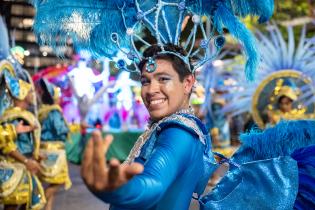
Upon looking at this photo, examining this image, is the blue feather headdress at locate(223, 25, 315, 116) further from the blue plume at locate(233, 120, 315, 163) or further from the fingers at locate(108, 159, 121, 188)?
the fingers at locate(108, 159, 121, 188)

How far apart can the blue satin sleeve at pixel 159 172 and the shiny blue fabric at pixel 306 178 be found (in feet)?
1.35

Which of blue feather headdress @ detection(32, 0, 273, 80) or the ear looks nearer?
the ear

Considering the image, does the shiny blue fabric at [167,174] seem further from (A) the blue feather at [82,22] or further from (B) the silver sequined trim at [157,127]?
(A) the blue feather at [82,22]

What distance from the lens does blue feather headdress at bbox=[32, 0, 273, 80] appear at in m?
2.11

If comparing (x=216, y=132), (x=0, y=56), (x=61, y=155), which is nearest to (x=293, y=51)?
(x=216, y=132)

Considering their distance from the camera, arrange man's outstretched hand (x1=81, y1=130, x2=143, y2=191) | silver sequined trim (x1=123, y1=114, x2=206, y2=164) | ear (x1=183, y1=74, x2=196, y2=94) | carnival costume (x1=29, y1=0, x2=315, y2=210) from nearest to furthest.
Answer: man's outstretched hand (x1=81, y1=130, x2=143, y2=191)
carnival costume (x1=29, y1=0, x2=315, y2=210)
silver sequined trim (x1=123, y1=114, x2=206, y2=164)
ear (x1=183, y1=74, x2=196, y2=94)

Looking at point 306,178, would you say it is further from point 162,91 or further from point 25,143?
point 25,143

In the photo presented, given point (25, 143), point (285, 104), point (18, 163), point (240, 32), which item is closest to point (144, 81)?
A: point (240, 32)

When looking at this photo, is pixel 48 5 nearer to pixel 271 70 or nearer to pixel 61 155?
pixel 61 155

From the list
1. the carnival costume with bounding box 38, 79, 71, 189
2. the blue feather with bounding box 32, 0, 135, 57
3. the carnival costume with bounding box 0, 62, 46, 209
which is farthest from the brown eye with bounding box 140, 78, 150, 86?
the carnival costume with bounding box 38, 79, 71, 189

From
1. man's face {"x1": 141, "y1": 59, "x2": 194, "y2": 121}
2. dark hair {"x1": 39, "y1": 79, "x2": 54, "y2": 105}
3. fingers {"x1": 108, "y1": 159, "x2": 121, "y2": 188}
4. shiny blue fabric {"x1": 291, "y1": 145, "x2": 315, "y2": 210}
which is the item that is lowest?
dark hair {"x1": 39, "y1": 79, "x2": 54, "y2": 105}

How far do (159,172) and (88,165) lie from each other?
1.00ft

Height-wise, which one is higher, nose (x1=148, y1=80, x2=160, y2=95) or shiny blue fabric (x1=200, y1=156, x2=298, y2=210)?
nose (x1=148, y1=80, x2=160, y2=95)

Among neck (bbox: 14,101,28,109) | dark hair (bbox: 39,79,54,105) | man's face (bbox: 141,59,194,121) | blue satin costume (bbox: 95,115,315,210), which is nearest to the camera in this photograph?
blue satin costume (bbox: 95,115,315,210)
